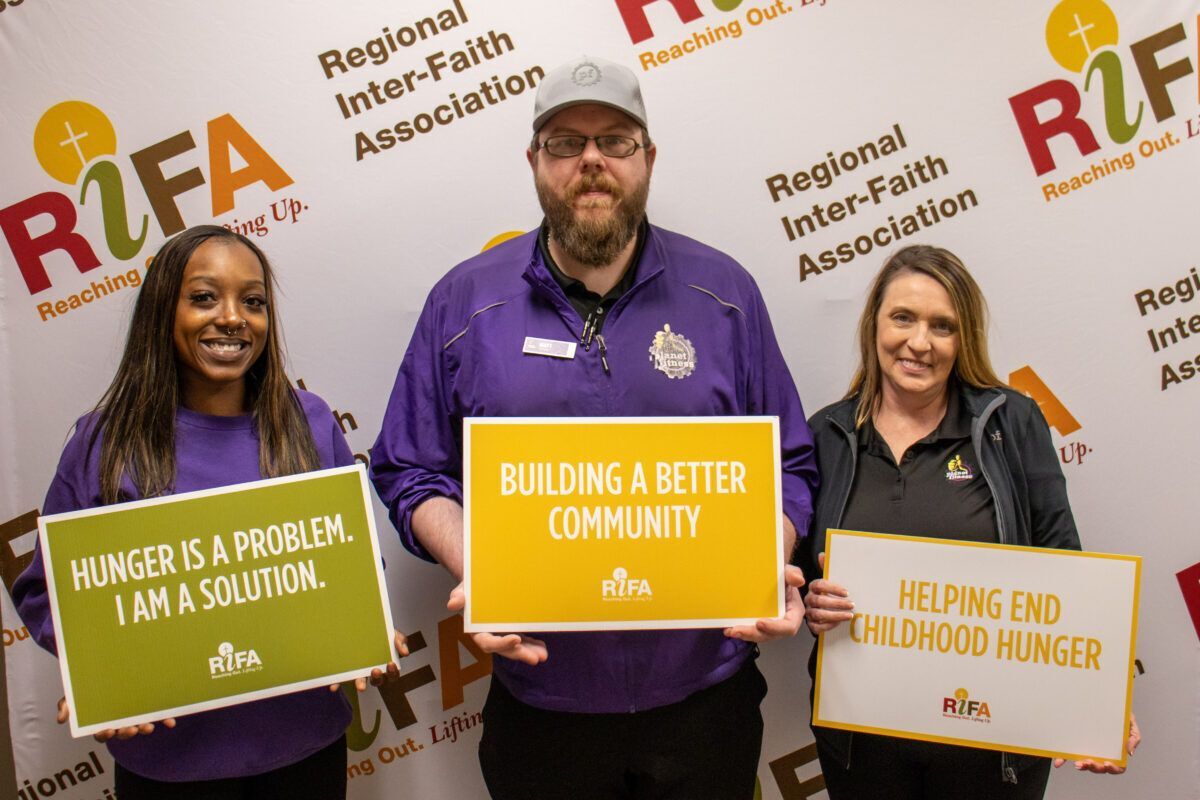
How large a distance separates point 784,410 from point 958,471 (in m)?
0.35

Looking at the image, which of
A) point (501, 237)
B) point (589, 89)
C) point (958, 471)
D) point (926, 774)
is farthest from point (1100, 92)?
point (926, 774)

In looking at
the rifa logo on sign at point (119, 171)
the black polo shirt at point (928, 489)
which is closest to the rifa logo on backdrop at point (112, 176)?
the rifa logo on sign at point (119, 171)

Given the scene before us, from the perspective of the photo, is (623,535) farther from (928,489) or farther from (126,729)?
(126,729)

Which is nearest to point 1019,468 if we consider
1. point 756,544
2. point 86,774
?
point 756,544

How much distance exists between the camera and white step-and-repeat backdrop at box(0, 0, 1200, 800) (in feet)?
6.64

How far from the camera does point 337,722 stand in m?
1.58

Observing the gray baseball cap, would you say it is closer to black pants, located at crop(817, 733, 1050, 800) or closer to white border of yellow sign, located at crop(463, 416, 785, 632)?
white border of yellow sign, located at crop(463, 416, 785, 632)

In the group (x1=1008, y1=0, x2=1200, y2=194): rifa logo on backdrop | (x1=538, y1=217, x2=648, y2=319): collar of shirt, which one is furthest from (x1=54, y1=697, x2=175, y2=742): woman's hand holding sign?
(x1=1008, y1=0, x2=1200, y2=194): rifa logo on backdrop

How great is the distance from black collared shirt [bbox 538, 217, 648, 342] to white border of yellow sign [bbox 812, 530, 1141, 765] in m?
0.60

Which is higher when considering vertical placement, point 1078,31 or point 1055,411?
point 1078,31

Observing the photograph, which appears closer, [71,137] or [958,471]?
[958,471]

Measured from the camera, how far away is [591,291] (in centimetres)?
166

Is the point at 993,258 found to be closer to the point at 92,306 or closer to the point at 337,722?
the point at 337,722

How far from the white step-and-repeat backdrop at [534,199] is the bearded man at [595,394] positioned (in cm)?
43
